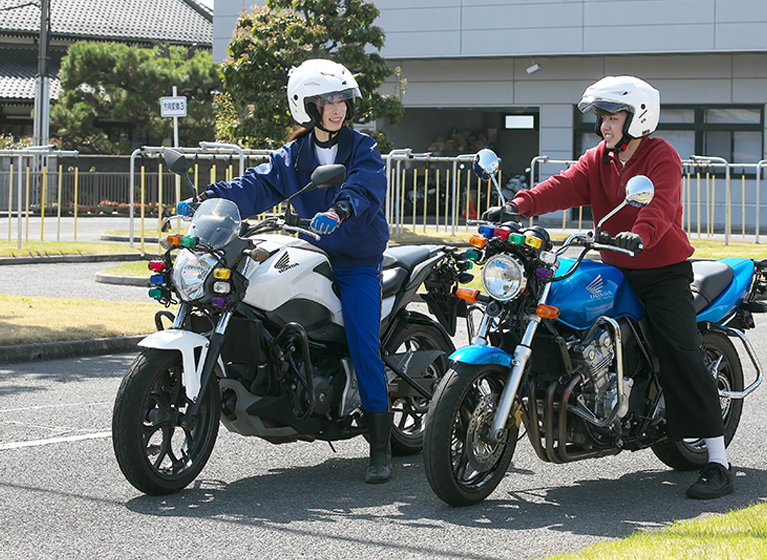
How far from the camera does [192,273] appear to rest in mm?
4910

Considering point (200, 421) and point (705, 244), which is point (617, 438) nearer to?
point (200, 421)

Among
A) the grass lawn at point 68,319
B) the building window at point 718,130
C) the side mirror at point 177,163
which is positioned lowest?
the grass lawn at point 68,319

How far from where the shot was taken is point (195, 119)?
121 ft

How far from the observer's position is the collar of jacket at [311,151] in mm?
5547

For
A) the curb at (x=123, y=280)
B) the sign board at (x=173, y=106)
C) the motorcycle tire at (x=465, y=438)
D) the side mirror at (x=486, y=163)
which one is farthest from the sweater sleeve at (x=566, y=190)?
the sign board at (x=173, y=106)

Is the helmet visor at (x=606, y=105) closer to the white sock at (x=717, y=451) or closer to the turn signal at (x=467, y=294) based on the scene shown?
the turn signal at (x=467, y=294)

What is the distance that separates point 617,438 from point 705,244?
1806 cm

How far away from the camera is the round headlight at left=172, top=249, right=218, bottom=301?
4898 millimetres

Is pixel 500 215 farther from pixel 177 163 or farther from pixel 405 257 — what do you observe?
pixel 177 163

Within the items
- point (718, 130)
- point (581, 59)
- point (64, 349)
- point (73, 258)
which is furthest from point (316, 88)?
point (581, 59)

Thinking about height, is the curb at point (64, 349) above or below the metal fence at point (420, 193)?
below

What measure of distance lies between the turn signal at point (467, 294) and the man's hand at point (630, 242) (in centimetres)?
72

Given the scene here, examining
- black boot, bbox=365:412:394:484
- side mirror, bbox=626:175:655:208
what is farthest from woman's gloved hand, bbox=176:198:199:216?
side mirror, bbox=626:175:655:208

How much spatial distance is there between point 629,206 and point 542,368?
99 centimetres
